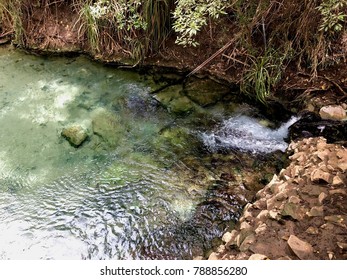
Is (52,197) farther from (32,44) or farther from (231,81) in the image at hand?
(32,44)

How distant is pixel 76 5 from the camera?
4.68m

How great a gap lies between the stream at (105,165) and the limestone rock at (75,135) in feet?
0.20

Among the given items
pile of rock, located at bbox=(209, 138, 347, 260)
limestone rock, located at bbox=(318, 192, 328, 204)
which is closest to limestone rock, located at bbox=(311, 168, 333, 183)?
pile of rock, located at bbox=(209, 138, 347, 260)

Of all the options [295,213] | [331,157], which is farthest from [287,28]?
[295,213]

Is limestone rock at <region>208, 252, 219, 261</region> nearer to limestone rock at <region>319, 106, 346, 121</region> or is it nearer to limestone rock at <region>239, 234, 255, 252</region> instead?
limestone rock at <region>239, 234, 255, 252</region>

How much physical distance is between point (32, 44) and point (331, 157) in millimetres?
4451

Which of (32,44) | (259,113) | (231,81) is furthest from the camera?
(32,44)

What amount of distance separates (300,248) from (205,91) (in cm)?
258

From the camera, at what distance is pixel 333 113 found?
11.8 feet

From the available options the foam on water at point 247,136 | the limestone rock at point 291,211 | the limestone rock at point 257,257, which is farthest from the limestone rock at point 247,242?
the foam on water at point 247,136

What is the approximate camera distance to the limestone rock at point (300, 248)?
6.13ft

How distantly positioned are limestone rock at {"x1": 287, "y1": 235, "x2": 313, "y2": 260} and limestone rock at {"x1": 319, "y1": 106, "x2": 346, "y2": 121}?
2.07 meters

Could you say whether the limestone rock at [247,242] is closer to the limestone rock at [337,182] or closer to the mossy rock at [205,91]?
the limestone rock at [337,182]

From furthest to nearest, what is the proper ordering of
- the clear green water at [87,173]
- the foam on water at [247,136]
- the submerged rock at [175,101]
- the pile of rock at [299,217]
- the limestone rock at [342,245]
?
the submerged rock at [175,101]
the foam on water at [247,136]
the clear green water at [87,173]
the pile of rock at [299,217]
the limestone rock at [342,245]
